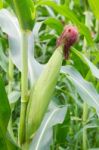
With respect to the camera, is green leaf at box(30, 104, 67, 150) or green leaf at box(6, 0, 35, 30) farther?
green leaf at box(30, 104, 67, 150)

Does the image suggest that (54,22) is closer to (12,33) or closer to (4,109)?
(12,33)

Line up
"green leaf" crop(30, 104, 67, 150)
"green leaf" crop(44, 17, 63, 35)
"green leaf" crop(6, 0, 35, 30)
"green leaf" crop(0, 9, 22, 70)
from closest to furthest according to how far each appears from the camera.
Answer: "green leaf" crop(6, 0, 35, 30) → "green leaf" crop(30, 104, 67, 150) → "green leaf" crop(0, 9, 22, 70) → "green leaf" crop(44, 17, 63, 35)

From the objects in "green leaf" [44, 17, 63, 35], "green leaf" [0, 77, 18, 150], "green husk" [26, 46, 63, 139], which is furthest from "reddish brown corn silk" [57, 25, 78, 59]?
"green leaf" [44, 17, 63, 35]

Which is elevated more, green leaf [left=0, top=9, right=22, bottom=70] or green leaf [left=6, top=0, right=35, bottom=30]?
green leaf [left=6, top=0, right=35, bottom=30]

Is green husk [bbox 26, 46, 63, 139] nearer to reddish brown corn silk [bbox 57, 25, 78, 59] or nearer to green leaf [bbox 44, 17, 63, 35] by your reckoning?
reddish brown corn silk [bbox 57, 25, 78, 59]

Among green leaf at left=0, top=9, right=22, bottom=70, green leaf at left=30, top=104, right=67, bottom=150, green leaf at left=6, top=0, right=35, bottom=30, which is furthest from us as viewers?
green leaf at left=0, top=9, right=22, bottom=70

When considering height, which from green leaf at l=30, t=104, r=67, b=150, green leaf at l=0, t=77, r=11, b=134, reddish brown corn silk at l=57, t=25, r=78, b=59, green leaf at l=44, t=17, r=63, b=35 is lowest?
green leaf at l=30, t=104, r=67, b=150

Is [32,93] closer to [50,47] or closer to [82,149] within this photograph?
[82,149]
